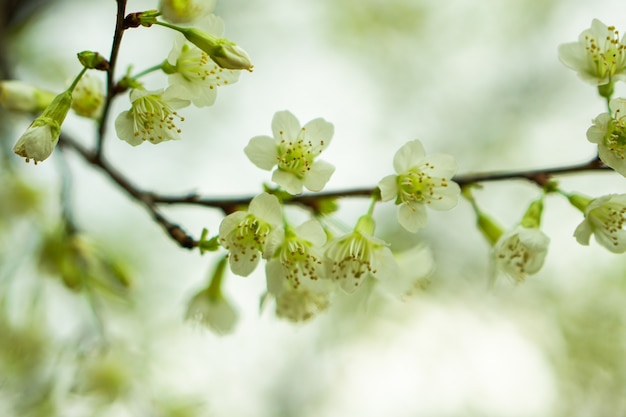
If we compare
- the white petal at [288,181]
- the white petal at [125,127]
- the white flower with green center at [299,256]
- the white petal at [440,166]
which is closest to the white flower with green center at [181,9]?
the white petal at [125,127]

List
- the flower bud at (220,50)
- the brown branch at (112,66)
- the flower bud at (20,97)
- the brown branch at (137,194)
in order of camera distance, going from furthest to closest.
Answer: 1. the flower bud at (20,97)
2. the brown branch at (137,194)
3. the flower bud at (220,50)
4. the brown branch at (112,66)

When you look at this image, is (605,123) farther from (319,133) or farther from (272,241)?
(272,241)

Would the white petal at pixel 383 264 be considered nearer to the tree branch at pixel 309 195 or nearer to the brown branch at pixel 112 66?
the tree branch at pixel 309 195

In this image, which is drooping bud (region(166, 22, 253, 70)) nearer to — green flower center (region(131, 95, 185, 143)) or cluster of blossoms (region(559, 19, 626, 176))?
green flower center (region(131, 95, 185, 143))

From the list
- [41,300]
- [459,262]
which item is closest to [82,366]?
[41,300]

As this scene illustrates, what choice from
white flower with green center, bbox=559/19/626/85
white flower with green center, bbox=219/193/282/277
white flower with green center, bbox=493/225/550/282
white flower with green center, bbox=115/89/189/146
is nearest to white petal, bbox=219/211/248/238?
white flower with green center, bbox=219/193/282/277

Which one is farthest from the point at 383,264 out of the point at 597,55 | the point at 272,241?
the point at 597,55
